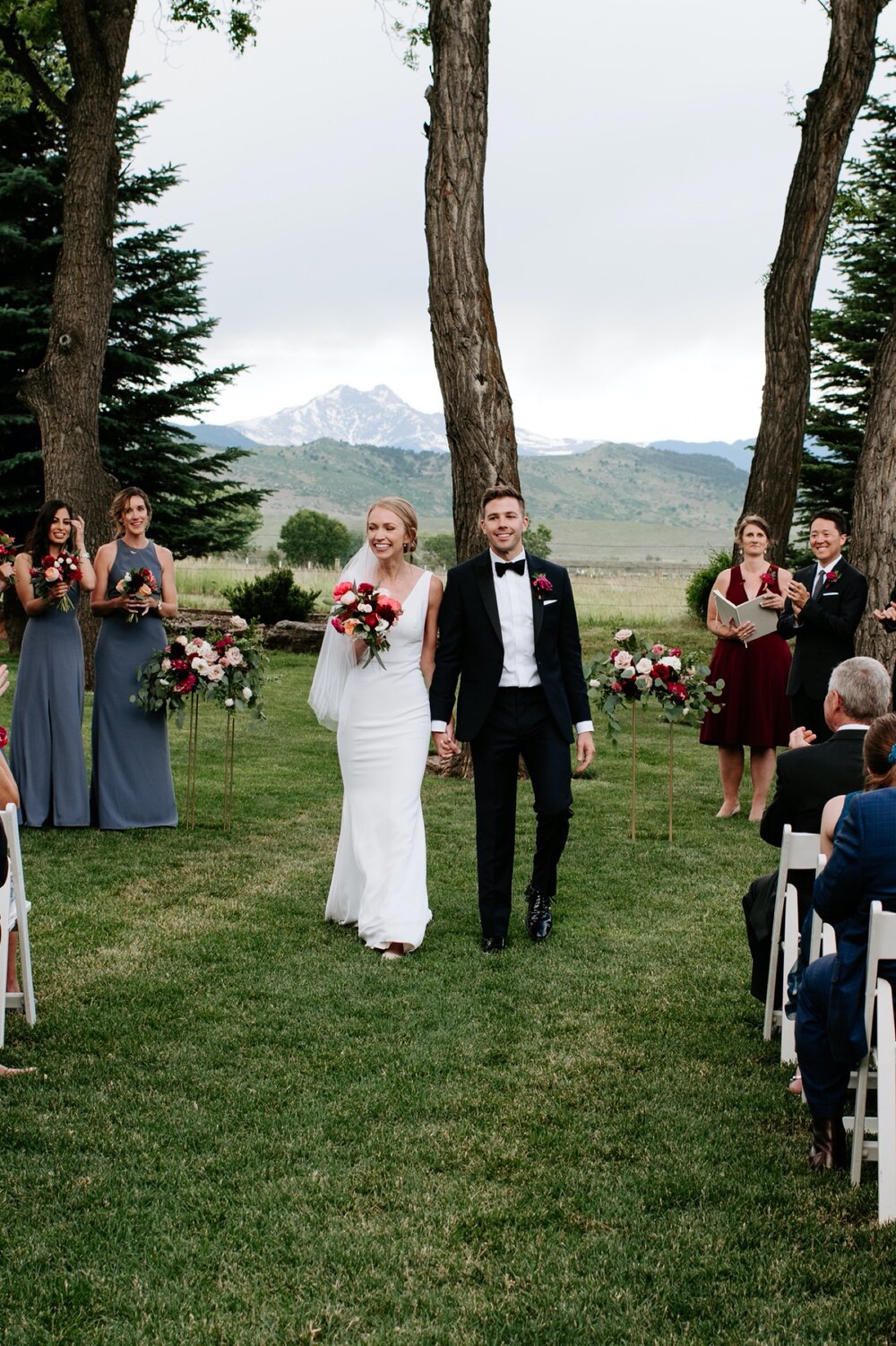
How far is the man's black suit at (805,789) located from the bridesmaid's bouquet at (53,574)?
569 centimetres

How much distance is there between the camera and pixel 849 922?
403cm

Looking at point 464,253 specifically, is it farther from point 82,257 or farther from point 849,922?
point 849,922

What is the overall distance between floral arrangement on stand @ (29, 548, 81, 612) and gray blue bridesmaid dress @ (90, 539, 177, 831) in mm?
364

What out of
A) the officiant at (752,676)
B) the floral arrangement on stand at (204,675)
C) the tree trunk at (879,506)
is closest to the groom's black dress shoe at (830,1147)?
the floral arrangement on stand at (204,675)

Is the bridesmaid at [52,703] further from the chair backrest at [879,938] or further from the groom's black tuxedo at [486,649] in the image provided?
the chair backrest at [879,938]

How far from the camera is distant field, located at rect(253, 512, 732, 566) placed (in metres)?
163

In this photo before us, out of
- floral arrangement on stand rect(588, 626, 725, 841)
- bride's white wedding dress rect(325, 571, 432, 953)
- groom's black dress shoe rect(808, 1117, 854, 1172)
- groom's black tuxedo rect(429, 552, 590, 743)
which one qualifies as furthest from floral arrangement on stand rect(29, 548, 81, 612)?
groom's black dress shoe rect(808, 1117, 854, 1172)

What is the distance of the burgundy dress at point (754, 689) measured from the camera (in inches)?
415

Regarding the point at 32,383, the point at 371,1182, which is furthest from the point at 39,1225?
the point at 32,383

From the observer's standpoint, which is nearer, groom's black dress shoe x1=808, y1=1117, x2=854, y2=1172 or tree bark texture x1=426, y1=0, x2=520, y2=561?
groom's black dress shoe x1=808, y1=1117, x2=854, y2=1172

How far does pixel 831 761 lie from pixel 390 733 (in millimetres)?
2651

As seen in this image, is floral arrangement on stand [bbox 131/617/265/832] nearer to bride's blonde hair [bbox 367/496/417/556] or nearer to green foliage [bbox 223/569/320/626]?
bride's blonde hair [bbox 367/496/417/556]

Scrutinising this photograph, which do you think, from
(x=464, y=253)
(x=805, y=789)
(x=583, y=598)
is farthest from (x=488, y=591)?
Result: (x=583, y=598)

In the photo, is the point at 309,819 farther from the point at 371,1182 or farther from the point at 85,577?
the point at 371,1182
